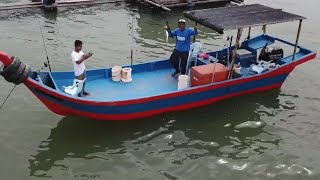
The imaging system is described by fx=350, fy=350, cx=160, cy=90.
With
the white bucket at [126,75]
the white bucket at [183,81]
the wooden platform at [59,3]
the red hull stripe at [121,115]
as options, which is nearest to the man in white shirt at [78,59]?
the red hull stripe at [121,115]

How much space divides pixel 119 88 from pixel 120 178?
3192 millimetres

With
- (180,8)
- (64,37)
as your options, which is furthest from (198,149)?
(180,8)

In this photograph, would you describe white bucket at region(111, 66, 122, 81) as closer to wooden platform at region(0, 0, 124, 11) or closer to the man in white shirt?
the man in white shirt

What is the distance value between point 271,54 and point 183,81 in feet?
12.3

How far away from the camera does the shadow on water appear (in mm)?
9414

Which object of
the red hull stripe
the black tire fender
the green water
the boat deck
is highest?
the black tire fender

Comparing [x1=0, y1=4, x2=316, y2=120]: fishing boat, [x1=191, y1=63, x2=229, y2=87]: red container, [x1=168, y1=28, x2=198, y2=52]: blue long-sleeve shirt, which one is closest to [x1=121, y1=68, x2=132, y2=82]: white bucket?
[x1=0, y1=4, x2=316, y2=120]: fishing boat

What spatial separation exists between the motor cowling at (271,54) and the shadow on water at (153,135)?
224 cm

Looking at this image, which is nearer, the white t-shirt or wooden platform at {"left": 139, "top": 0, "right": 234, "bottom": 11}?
the white t-shirt

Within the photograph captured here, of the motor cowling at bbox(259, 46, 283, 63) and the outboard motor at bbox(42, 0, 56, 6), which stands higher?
the outboard motor at bbox(42, 0, 56, 6)

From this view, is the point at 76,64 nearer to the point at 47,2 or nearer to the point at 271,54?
A: the point at 271,54

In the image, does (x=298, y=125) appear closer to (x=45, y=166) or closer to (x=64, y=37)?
(x=45, y=166)

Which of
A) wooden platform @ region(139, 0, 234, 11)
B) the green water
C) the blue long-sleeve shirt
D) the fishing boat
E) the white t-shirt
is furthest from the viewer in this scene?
wooden platform @ region(139, 0, 234, 11)

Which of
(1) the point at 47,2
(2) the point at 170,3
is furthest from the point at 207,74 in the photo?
(1) the point at 47,2
